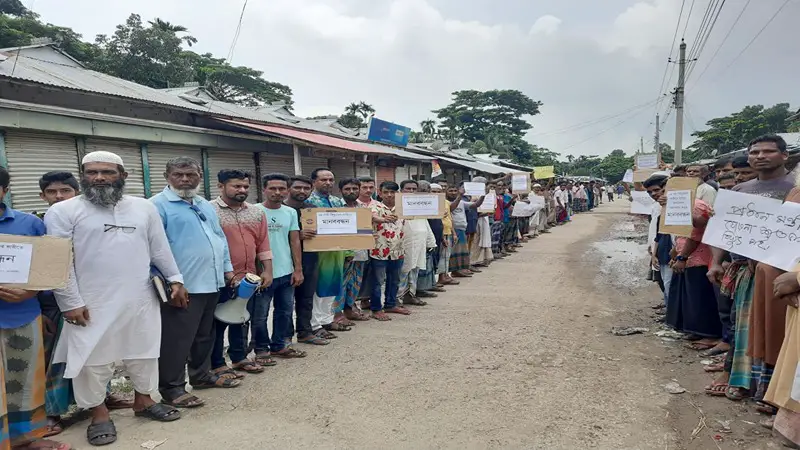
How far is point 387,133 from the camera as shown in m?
18.5

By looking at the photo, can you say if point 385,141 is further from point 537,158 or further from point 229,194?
point 537,158

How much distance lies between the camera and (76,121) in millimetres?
7160

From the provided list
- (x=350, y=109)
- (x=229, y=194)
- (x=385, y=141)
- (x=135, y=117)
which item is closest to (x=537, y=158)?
(x=350, y=109)

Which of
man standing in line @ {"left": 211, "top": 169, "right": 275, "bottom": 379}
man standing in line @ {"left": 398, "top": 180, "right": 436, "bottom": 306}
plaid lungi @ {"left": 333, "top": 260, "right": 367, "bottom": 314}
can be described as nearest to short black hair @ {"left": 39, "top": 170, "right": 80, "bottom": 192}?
man standing in line @ {"left": 211, "top": 169, "right": 275, "bottom": 379}

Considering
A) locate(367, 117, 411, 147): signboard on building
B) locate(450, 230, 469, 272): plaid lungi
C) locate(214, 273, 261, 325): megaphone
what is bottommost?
locate(450, 230, 469, 272): plaid lungi

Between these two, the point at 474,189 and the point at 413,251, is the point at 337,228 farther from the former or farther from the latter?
the point at 474,189

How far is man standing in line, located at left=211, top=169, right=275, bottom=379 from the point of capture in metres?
4.05

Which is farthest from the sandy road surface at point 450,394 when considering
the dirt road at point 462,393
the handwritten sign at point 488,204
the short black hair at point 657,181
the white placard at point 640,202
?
the handwritten sign at point 488,204

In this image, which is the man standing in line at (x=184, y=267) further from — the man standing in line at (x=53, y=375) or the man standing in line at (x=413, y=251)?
the man standing in line at (x=413, y=251)

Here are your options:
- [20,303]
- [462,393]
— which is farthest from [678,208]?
[20,303]

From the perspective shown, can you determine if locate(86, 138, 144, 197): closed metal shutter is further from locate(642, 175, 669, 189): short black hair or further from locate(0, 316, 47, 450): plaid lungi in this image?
locate(642, 175, 669, 189): short black hair

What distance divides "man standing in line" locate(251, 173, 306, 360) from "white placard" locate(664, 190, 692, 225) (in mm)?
3458

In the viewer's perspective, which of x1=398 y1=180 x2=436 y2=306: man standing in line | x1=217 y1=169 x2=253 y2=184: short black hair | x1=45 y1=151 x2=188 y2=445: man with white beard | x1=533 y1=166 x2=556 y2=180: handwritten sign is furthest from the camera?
x1=533 y1=166 x2=556 y2=180: handwritten sign

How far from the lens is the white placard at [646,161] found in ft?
37.8
